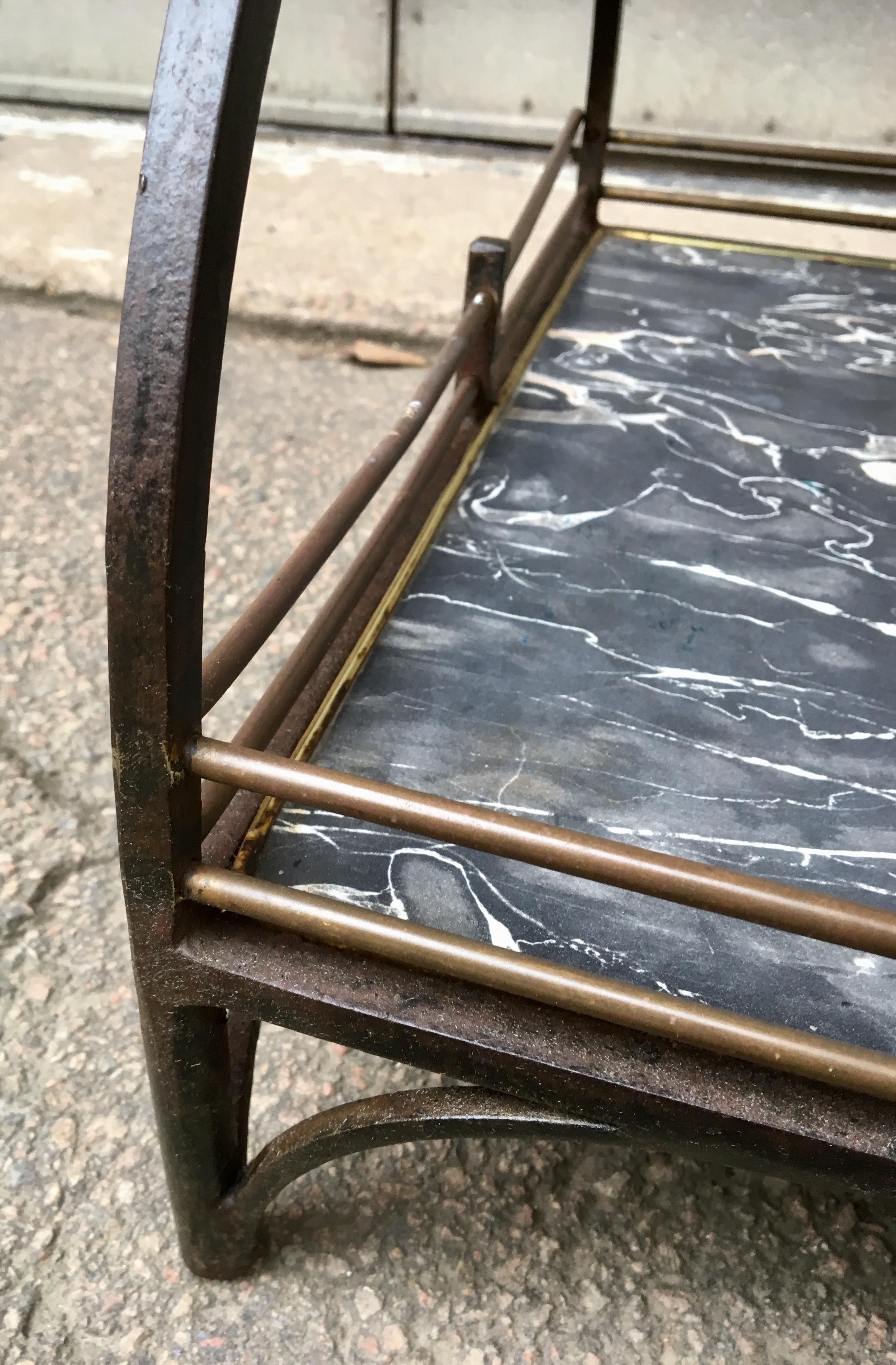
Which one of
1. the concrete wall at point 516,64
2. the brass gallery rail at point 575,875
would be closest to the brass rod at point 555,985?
the brass gallery rail at point 575,875

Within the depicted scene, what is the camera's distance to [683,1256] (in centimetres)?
89

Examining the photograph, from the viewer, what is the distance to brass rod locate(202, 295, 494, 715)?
60 centimetres

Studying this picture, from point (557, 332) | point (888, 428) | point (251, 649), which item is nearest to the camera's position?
point (251, 649)

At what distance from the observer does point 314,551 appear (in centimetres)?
68

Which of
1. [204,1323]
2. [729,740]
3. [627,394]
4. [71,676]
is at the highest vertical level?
[627,394]

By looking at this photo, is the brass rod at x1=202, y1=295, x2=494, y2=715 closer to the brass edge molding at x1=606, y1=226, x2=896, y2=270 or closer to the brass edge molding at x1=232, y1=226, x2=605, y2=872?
the brass edge molding at x1=232, y1=226, x2=605, y2=872

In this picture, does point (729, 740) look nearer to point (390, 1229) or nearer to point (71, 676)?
point (390, 1229)

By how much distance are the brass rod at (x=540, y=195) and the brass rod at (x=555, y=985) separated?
79 cm

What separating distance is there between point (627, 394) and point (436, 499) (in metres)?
0.34

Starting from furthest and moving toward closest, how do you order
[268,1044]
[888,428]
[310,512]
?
[310,512] < [888,428] < [268,1044]

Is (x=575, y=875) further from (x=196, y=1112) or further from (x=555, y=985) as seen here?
(x=196, y=1112)

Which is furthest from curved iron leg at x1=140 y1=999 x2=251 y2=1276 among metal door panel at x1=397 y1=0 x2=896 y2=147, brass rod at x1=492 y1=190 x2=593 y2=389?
metal door panel at x1=397 y1=0 x2=896 y2=147

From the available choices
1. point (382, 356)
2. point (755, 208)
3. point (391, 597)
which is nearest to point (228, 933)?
point (391, 597)

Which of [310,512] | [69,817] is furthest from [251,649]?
[310,512]
